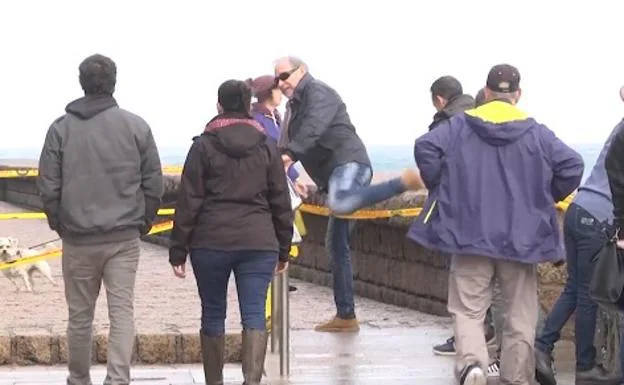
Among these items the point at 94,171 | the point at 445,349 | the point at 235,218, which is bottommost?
the point at 445,349

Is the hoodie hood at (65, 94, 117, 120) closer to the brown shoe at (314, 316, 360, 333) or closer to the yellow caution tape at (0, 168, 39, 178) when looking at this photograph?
the brown shoe at (314, 316, 360, 333)

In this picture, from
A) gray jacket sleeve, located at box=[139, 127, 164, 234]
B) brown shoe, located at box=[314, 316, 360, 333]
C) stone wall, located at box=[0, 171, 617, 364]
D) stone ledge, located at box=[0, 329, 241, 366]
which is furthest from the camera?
stone wall, located at box=[0, 171, 617, 364]

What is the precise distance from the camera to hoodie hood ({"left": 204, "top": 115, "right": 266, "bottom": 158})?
9.70 metres

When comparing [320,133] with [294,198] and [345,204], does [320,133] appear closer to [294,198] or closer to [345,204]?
[345,204]

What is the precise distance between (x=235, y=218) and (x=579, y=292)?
6.31 ft

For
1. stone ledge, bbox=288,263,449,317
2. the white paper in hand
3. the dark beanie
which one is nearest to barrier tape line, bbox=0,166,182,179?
stone ledge, bbox=288,263,449,317

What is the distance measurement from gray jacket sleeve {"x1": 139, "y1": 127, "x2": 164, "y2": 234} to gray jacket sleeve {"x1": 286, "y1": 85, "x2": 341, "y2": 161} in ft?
4.89

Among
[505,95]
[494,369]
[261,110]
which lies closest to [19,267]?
[261,110]

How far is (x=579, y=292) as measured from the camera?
10406mm

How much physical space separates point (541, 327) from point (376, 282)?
4.12m

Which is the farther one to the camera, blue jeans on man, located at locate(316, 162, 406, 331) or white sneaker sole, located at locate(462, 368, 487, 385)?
blue jeans on man, located at locate(316, 162, 406, 331)

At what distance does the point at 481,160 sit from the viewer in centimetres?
966

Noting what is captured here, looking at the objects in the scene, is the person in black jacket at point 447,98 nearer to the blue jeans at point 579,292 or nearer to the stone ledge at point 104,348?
the blue jeans at point 579,292

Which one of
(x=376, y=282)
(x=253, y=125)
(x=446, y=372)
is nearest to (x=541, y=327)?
(x=446, y=372)
